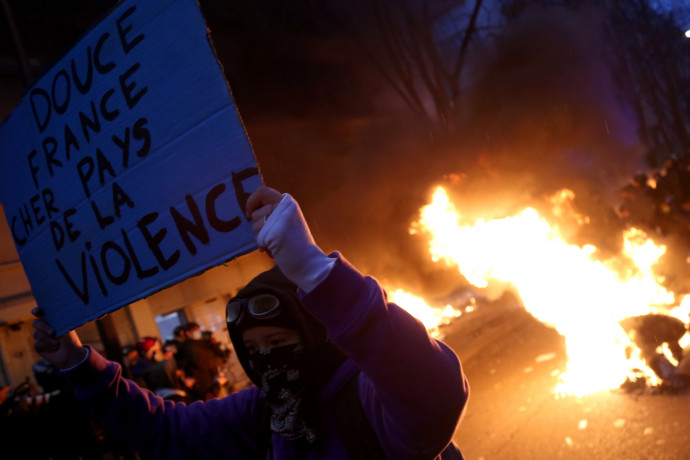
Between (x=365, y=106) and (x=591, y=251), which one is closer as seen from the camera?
(x=591, y=251)

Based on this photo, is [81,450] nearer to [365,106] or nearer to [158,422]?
[158,422]

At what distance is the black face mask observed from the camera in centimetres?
165

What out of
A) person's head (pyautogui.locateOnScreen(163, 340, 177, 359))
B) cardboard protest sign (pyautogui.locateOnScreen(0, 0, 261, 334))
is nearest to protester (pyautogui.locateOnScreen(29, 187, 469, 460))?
cardboard protest sign (pyautogui.locateOnScreen(0, 0, 261, 334))

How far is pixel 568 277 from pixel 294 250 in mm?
9258

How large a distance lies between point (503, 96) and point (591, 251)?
23.1 ft

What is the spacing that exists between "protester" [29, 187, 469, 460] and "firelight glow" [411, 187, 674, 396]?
4711 millimetres

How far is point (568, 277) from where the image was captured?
9.16m

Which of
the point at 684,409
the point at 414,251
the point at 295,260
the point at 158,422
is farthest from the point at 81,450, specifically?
the point at 414,251

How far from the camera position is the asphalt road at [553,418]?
412cm

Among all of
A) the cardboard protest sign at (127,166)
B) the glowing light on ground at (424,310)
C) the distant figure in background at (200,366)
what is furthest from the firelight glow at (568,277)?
the cardboard protest sign at (127,166)

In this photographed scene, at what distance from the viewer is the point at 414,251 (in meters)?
12.7

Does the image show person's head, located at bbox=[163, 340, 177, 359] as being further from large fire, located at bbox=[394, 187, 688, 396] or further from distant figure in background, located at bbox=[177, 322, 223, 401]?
large fire, located at bbox=[394, 187, 688, 396]

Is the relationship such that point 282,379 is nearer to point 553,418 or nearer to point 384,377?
point 384,377

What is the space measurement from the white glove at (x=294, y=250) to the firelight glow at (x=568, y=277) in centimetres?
524
